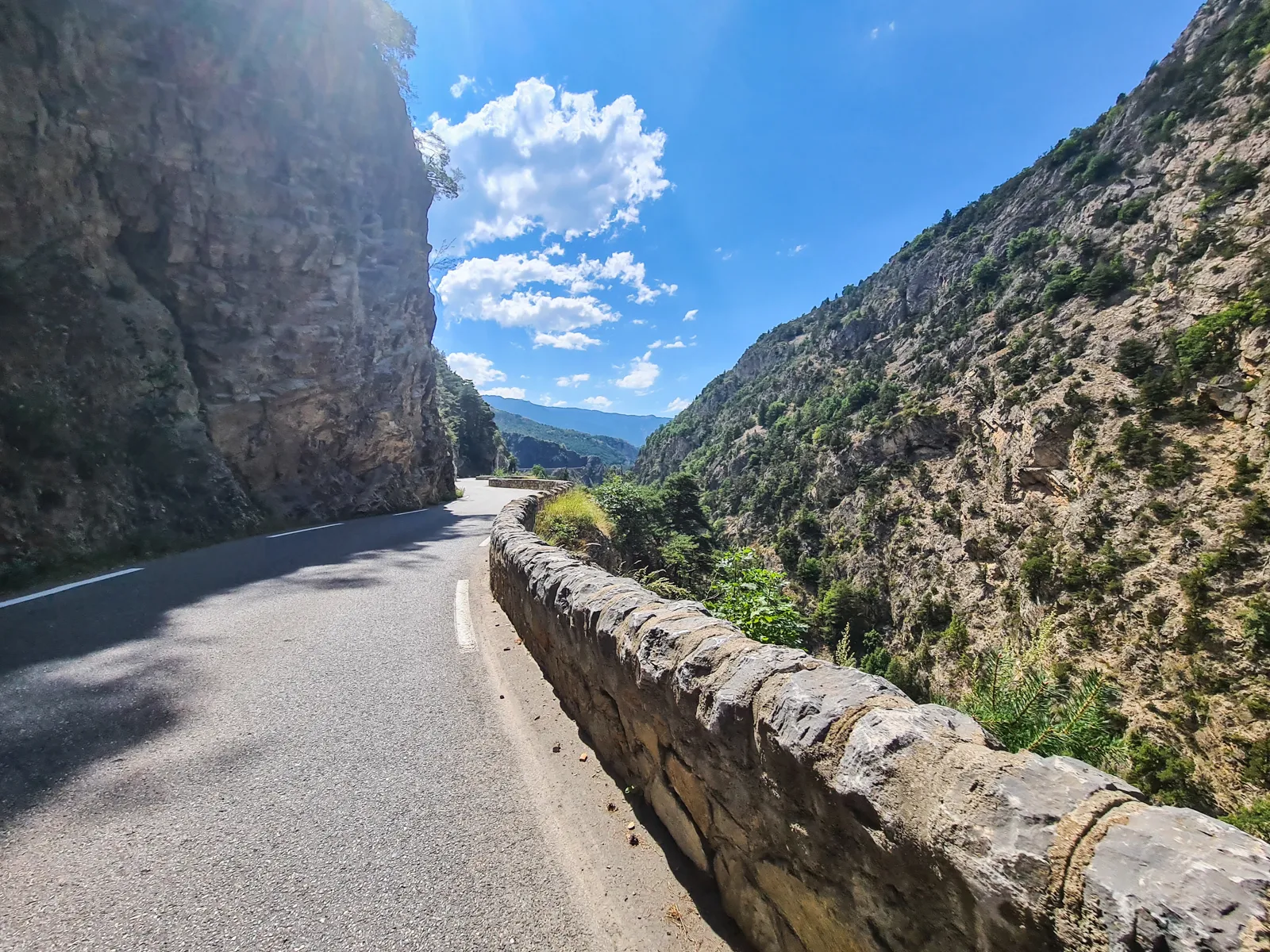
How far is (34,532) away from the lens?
7.74 meters

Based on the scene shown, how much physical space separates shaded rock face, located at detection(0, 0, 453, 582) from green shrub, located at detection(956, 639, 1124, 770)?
1056 centimetres

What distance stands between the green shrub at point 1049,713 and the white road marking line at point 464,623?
438 cm

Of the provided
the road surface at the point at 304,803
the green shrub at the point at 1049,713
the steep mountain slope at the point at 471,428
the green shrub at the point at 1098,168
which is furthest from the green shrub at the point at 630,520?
the green shrub at the point at 1098,168

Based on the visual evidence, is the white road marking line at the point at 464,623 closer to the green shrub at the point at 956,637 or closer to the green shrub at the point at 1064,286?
the green shrub at the point at 956,637

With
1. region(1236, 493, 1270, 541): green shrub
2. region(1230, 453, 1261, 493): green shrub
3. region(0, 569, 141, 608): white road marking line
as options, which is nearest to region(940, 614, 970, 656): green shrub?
region(1236, 493, 1270, 541): green shrub

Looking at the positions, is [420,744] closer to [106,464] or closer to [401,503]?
[106,464]

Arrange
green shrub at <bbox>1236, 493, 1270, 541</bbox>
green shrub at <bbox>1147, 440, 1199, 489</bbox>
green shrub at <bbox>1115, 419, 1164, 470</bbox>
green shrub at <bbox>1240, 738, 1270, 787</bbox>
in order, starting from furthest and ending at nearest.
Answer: green shrub at <bbox>1115, 419, 1164, 470</bbox> → green shrub at <bbox>1147, 440, 1199, 489</bbox> → green shrub at <bbox>1236, 493, 1270, 541</bbox> → green shrub at <bbox>1240, 738, 1270, 787</bbox>

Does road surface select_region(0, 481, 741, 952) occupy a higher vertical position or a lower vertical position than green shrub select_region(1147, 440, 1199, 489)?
lower

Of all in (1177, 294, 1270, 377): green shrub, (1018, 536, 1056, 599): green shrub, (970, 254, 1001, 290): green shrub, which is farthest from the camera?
(970, 254, 1001, 290): green shrub

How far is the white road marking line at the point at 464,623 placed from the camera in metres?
5.45

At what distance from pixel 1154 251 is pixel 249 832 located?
52783 millimetres

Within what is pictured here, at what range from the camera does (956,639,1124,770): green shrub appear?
2129 mm

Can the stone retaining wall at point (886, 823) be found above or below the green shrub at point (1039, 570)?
above

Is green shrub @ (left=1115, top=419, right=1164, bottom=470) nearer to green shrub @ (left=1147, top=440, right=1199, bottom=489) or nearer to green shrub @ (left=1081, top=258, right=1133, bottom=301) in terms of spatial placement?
green shrub @ (left=1147, top=440, right=1199, bottom=489)
